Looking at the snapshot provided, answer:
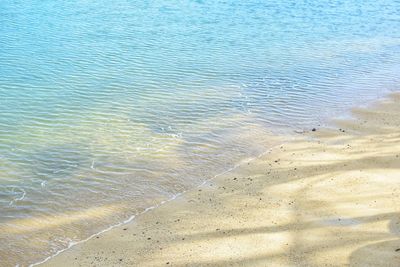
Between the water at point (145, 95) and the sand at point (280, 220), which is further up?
the sand at point (280, 220)

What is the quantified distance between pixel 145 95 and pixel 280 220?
18.6 ft

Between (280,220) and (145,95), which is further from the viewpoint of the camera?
(145,95)

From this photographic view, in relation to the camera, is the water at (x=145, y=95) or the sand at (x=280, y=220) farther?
the water at (x=145, y=95)

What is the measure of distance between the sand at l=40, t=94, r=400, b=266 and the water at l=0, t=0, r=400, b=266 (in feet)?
1.34

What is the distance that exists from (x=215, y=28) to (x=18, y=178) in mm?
11408

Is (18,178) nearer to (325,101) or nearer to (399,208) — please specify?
(399,208)

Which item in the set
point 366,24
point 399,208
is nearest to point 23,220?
point 399,208

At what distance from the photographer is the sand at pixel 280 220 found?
6391 millimetres

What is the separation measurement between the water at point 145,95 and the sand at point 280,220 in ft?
1.34

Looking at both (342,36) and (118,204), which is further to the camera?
(342,36)

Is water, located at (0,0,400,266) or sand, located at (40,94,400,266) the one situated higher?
sand, located at (40,94,400,266)

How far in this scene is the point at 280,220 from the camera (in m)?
7.16

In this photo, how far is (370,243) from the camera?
21.3 feet

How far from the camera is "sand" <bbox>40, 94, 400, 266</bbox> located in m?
6.39
